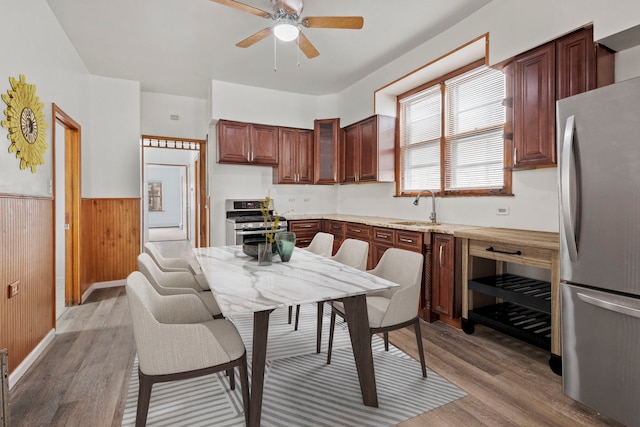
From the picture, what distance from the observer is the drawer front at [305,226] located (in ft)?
16.3

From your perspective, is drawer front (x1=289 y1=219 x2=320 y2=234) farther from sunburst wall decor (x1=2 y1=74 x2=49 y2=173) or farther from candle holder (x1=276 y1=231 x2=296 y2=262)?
sunburst wall decor (x1=2 y1=74 x2=49 y2=173)

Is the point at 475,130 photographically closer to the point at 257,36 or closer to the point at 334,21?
the point at 334,21

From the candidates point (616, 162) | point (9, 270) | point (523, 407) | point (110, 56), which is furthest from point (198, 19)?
point (523, 407)

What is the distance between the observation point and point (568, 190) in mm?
1826

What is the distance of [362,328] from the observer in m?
1.84

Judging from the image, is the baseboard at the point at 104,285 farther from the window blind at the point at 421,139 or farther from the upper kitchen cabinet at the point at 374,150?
the window blind at the point at 421,139

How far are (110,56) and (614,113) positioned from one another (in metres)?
4.85

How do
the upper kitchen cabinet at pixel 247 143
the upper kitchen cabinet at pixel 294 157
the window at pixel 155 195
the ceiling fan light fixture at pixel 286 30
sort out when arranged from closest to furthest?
the ceiling fan light fixture at pixel 286 30 < the upper kitchen cabinet at pixel 247 143 < the upper kitchen cabinet at pixel 294 157 < the window at pixel 155 195

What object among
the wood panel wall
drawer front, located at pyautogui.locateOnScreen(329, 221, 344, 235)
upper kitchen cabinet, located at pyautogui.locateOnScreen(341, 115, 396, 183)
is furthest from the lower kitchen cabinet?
the wood panel wall

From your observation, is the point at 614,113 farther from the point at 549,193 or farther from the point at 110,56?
the point at 110,56

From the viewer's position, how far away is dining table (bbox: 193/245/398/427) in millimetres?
1560

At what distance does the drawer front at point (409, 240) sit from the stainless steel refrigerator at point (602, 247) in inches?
56.5

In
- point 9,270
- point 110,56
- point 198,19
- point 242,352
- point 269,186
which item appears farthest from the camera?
point 269,186

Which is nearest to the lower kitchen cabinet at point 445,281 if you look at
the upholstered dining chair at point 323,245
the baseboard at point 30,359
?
the upholstered dining chair at point 323,245
